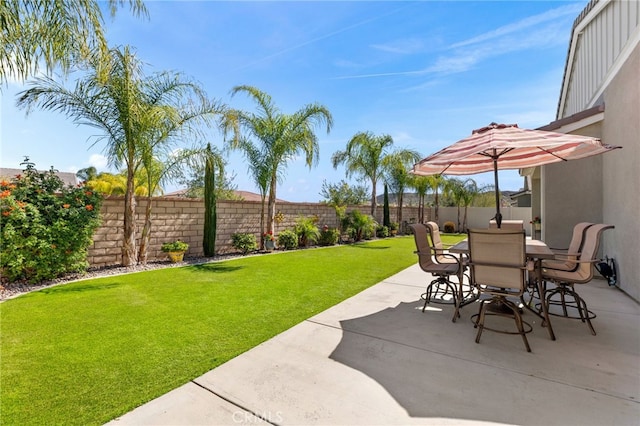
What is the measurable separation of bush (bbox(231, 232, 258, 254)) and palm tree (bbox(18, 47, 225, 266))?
10.7ft

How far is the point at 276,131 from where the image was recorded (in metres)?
10.4

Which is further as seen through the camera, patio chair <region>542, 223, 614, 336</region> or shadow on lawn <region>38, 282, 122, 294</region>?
shadow on lawn <region>38, 282, 122, 294</region>

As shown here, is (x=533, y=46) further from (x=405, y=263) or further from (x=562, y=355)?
(x=562, y=355)

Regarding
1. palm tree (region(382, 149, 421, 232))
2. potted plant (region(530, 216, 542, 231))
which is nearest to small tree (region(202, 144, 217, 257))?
palm tree (region(382, 149, 421, 232))

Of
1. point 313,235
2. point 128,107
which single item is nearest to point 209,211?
point 128,107

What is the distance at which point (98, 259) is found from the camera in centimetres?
739

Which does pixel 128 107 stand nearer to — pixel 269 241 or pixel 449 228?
pixel 269 241

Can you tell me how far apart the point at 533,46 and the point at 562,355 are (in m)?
8.34

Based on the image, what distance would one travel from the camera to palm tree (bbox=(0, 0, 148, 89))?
362 cm

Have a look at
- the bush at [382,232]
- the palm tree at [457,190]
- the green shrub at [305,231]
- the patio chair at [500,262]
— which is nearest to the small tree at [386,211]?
the bush at [382,232]

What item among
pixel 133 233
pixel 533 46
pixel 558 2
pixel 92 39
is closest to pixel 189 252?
pixel 133 233

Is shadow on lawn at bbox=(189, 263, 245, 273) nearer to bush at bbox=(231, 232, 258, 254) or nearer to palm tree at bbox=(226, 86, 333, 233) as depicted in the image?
bush at bbox=(231, 232, 258, 254)

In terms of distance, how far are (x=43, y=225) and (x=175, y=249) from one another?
3.09m

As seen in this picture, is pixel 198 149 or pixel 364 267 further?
pixel 198 149
